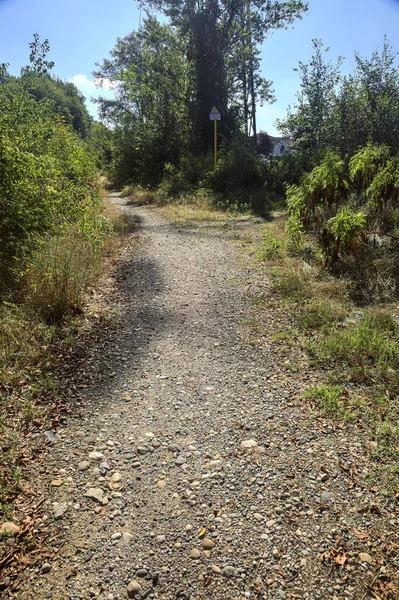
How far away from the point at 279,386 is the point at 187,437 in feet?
3.31

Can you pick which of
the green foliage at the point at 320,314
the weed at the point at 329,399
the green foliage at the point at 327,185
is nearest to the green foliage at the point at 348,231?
the green foliage at the point at 320,314

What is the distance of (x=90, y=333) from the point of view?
4.23 m

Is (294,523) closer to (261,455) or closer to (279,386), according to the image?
(261,455)

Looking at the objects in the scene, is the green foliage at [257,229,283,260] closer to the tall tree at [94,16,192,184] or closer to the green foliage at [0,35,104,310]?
the green foliage at [0,35,104,310]

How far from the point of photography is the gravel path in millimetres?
1799

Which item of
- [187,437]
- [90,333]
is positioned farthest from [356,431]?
[90,333]

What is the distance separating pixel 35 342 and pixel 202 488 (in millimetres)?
2293

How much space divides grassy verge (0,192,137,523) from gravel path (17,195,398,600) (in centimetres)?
23

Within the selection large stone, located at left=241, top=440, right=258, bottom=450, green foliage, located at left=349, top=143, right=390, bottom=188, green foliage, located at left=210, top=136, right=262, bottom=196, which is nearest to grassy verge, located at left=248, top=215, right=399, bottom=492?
large stone, located at left=241, top=440, right=258, bottom=450

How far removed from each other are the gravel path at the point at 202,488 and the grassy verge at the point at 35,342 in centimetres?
23

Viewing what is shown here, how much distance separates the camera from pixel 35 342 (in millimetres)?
3695

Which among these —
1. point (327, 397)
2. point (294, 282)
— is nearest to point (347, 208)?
point (294, 282)

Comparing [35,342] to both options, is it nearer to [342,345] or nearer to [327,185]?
[342,345]

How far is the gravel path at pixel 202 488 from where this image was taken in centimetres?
180
